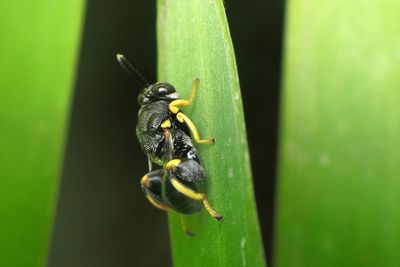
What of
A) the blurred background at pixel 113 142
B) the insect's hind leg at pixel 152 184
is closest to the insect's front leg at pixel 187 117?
the insect's hind leg at pixel 152 184

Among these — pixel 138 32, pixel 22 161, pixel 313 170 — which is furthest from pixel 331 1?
pixel 138 32

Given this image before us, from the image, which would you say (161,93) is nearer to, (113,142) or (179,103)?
(179,103)

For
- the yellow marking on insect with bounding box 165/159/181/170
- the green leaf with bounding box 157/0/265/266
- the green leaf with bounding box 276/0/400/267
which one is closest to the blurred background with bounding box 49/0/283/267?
the green leaf with bounding box 276/0/400/267

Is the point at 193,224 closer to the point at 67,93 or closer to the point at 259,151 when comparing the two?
the point at 67,93

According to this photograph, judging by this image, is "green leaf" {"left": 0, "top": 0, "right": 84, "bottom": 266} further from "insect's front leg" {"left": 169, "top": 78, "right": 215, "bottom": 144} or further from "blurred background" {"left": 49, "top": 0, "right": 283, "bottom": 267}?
"blurred background" {"left": 49, "top": 0, "right": 283, "bottom": 267}

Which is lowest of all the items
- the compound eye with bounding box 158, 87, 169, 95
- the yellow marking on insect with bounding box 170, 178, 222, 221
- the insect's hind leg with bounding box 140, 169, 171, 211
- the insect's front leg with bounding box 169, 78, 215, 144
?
the yellow marking on insect with bounding box 170, 178, 222, 221

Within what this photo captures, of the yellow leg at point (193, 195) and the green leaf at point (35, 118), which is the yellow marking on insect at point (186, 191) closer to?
the yellow leg at point (193, 195)

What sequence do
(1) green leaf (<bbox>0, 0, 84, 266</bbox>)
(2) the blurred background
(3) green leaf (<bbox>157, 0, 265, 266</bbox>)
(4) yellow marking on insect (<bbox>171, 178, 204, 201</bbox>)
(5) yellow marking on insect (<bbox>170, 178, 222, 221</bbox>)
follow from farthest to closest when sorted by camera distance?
(2) the blurred background, (1) green leaf (<bbox>0, 0, 84, 266</bbox>), (4) yellow marking on insect (<bbox>171, 178, 204, 201</bbox>), (5) yellow marking on insect (<bbox>170, 178, 222, 221</bbox>), (3) green leaf (<bbox>157, 0, 265, 266</bbox>)
